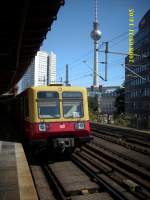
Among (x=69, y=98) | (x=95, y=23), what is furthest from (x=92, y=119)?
(x=95, y=23)

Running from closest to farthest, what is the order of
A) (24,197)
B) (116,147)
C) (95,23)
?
(24,197) → (116,147) → (95,23)

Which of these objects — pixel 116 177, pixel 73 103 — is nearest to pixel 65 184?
pixel 116 177

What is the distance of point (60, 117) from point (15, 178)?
17.0ft

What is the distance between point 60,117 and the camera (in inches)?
551

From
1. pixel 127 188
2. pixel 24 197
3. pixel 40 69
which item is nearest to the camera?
pixel 24 197

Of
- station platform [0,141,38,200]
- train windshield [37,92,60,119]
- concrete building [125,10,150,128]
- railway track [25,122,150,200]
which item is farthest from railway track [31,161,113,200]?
concrete building [125,10,150,128]

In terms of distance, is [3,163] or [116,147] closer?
[3,163]

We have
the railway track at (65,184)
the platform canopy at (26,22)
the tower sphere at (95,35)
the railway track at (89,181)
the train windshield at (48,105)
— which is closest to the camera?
the railway track at (89,181)

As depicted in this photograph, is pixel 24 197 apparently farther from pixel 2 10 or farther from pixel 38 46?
pixel 38 46

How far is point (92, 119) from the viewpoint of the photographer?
42875 millimetres

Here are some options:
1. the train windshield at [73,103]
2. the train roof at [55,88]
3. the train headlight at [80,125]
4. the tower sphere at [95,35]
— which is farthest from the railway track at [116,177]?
the tower sphere at [95,35]

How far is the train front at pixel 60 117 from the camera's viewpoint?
13625 mm

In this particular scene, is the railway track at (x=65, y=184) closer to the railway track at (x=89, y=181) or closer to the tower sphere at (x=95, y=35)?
the railway track at (x=89, y=181)

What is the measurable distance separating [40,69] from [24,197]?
71.6m
